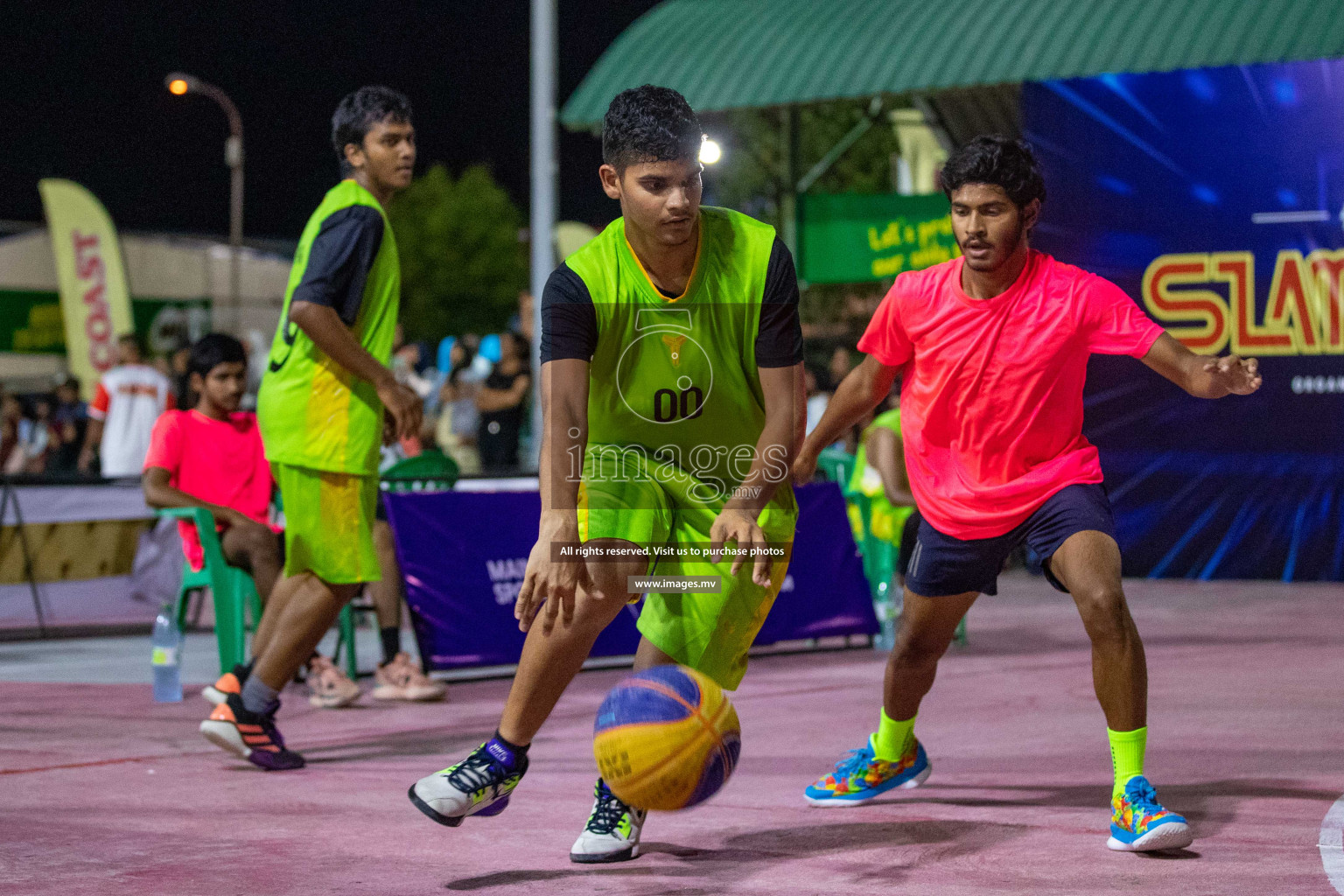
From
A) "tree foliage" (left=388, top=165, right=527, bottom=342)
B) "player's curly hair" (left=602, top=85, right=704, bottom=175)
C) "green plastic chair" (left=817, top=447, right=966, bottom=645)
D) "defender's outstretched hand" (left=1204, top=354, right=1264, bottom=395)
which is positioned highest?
"tree foliage" (left=388, top=165, right=527, bottom=342)

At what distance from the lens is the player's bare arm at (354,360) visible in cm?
595

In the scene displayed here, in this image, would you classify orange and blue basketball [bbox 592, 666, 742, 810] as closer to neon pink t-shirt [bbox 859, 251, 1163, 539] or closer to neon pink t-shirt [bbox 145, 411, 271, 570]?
neon pink t-shirt [bbox 859, 251, 1163, 539]

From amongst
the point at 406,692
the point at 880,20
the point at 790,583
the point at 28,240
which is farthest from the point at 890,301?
the point at 28,240

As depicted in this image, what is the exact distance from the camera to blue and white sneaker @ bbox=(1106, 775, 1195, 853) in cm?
451

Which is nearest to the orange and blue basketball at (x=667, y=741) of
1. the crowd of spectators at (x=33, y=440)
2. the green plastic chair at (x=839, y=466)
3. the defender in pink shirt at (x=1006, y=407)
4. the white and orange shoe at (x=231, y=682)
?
the defender in pink shirt at (x=1006, y=407)

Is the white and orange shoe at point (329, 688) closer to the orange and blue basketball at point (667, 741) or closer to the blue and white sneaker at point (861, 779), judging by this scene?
the blue and white sneaker at point (861, 779)

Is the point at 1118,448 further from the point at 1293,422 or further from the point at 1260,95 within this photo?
the point at 1260,95

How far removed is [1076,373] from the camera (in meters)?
5.02

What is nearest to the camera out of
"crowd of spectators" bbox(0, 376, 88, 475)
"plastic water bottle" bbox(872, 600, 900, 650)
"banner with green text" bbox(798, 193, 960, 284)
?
"plastic water bottle" bbox(872, 600, 900, 650)

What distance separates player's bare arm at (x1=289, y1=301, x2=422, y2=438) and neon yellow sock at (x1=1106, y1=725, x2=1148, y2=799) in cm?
268

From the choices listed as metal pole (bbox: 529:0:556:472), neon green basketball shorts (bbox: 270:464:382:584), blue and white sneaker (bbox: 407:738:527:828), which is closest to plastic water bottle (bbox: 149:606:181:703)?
neon green basketball shorts (bbox: 270:464:382:584)

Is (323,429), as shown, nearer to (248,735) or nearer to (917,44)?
(248,735)

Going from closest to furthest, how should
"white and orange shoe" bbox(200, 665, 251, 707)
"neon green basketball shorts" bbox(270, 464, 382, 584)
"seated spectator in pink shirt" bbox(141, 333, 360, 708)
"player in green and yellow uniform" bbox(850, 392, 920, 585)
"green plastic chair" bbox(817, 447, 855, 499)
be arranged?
1. "neon green basketball shorts" bbox(270, 464, 382, 584)
2. "white and orange shoe" bbox(200, 665, 251, 707)
3. "seated spectator in pink shirt" bbox(141, 333, 360, 708)
4. "player in green and yellow uniform" bbox(850, 392, 920, 585)
5. "green plastic chair" bbox(817, 447, 855, 499)

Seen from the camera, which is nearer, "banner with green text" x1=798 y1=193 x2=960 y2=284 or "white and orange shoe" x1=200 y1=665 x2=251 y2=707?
"white and orange shoe" x1=200 y1=665 x2=251 y2=707
